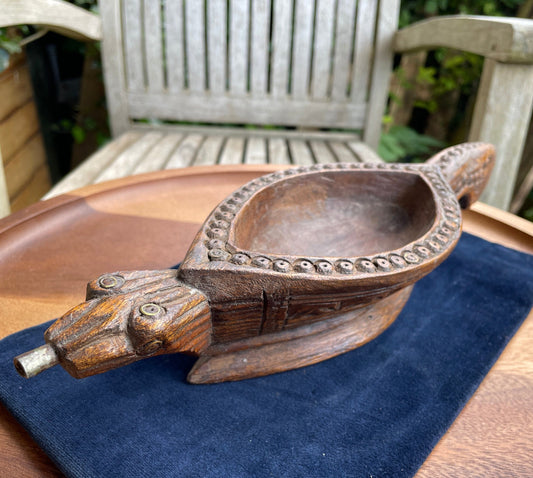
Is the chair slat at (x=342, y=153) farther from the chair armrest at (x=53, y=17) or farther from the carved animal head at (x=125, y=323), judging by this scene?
the carved animal head at (x=125, y=323)

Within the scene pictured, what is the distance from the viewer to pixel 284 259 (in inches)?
19.3

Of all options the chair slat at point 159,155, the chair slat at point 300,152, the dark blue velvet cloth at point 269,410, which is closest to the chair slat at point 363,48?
the chair slat at point 300,152

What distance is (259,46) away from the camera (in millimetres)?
1631

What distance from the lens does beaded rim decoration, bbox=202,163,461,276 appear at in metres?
0.48

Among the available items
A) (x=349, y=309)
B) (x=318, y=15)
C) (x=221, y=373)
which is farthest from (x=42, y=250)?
(x=318, y=15)

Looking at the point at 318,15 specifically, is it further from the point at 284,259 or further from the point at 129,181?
the point at 284,259

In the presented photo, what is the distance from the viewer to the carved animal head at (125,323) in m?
0.42

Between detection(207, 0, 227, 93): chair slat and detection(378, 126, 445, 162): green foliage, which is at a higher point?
detection(207, 0, 227, 93): chair slat

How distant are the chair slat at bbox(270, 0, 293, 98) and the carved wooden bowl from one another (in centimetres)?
101

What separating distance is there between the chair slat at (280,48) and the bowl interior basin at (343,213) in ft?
3.42

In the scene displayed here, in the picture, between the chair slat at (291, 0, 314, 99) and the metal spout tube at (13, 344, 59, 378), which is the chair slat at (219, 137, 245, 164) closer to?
the chair slat at (291, 0, 314, 99)

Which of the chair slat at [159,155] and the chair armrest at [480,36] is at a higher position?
the chair armrest at [480,36]

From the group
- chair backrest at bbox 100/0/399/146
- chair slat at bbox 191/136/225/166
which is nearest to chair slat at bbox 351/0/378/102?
chair backrest at bbox 100/0/399/146

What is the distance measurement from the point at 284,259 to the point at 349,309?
0.12 meters
